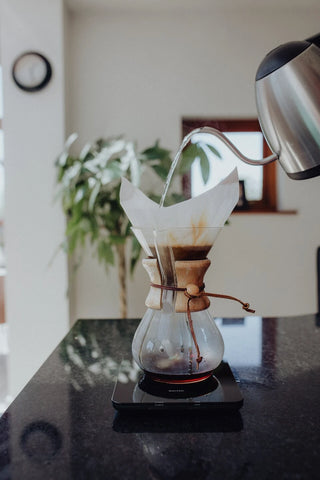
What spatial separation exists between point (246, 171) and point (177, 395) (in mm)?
2564

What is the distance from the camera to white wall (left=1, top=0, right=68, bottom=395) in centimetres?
254

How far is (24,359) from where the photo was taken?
261cm

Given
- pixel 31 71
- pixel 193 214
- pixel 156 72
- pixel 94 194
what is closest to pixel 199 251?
pixel 193 214

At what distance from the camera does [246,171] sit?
2.98m

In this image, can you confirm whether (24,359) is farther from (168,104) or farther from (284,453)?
(284,453)

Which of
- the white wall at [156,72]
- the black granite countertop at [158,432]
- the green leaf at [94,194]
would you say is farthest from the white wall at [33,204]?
the black granite countertop at [158,432]

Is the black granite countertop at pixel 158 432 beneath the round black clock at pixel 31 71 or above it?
beneath

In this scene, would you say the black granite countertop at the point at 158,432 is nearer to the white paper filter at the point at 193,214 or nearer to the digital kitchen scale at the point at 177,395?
the digital kitchen scale at the point at 177,395

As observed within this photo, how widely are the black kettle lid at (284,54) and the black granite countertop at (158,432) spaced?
0.48 m

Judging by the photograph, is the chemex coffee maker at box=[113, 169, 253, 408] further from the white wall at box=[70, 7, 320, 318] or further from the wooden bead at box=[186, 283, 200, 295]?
the white wall at box=[70, 7, 320, 318]

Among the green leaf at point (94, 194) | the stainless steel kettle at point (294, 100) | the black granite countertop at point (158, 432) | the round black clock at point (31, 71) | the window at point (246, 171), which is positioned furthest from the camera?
the window at point (246, 171)

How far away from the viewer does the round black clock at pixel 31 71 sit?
8.28ft

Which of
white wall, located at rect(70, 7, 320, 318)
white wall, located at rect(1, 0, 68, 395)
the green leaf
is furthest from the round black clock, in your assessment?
the green leaf

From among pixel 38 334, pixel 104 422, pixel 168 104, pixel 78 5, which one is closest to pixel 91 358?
pixel 104 422
